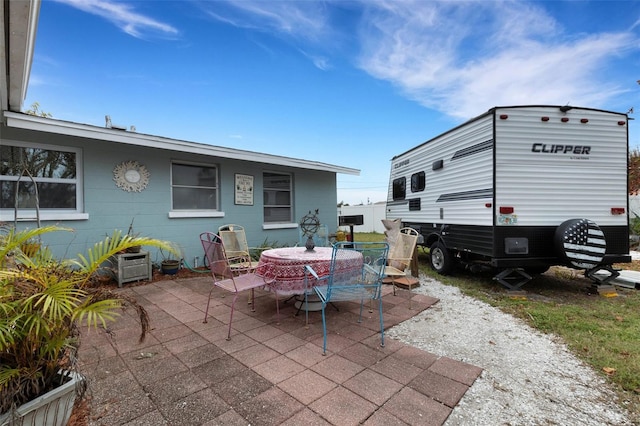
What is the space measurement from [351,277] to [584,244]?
12.0ft

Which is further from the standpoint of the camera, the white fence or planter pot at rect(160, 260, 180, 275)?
the white fence

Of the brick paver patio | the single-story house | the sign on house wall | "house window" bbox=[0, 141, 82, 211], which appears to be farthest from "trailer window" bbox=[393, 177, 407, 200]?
"house window" bbox=[0, 141, 82, 211]

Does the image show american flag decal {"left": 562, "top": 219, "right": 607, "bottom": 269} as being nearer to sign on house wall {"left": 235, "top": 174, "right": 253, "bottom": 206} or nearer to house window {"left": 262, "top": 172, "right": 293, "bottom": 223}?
house window {"left": 262, "top": 172, "right": 293, "bottom": 223}

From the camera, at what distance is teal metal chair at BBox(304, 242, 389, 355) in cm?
288

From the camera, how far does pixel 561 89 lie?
23.4 ft

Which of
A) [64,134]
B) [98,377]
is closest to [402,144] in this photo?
[64,134]

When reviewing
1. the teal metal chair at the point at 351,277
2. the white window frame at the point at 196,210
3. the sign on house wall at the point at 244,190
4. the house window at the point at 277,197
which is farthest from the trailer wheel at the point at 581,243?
the white window frame at the point at 196,210

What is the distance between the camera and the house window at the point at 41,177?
180 inches

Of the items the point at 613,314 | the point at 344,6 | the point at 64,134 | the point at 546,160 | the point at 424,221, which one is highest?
the point at 344,6

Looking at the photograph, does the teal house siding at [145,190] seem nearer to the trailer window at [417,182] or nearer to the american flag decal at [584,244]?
the trailer window at [417,182]

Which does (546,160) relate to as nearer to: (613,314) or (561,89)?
(613,314)

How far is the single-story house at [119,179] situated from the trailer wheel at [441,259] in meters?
3.78

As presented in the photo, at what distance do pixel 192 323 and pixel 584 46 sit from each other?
29.5 feet

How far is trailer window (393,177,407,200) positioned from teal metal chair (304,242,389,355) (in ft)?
15.0
